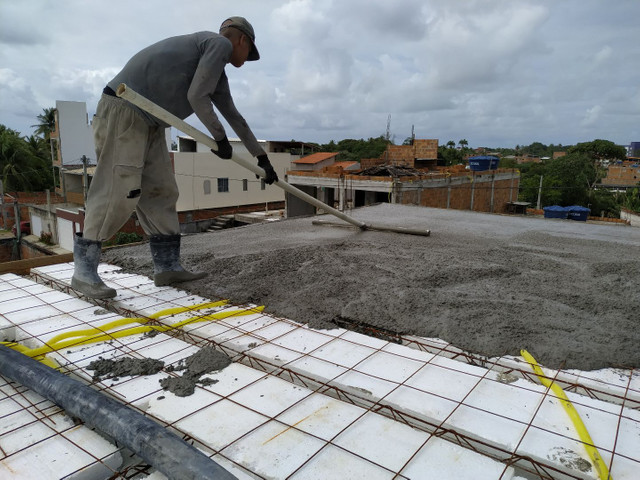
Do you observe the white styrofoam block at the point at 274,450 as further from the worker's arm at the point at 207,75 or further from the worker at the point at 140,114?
the worker's arm at the point at 207,75

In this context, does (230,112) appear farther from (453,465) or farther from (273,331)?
(453,465)

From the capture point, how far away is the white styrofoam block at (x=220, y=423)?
1402 millimetres

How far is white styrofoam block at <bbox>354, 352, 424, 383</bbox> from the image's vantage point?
5.83 feet

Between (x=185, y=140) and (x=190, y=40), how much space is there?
2207 centimetres

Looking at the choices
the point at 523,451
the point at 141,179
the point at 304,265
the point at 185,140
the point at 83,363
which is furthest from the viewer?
the point at 185,140

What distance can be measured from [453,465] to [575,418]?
520 mm

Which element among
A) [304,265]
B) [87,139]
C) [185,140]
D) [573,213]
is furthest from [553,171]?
[304,265]

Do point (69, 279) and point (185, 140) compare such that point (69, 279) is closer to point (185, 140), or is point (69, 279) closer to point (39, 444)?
point (39, 444)

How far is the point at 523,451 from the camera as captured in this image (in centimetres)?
133

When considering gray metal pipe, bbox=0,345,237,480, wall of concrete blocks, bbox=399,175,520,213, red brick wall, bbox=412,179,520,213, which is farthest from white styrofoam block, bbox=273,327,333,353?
wall of concrete blocks, bbox=399,175,520,213

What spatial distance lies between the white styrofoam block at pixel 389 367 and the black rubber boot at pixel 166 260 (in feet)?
5.49

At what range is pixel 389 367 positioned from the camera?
1846 millimetres

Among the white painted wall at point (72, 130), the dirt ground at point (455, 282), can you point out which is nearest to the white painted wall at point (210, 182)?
the white painted wall at point (72, 130)

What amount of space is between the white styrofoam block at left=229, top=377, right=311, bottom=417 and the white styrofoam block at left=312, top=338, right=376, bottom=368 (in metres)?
0.26
